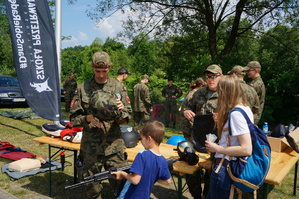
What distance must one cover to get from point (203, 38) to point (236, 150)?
419 inches

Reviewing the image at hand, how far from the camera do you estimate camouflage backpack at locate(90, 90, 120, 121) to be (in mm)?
2865

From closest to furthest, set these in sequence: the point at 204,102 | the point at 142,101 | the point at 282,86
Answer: the point at 204,102, the point at 282,86, the point at 142,101

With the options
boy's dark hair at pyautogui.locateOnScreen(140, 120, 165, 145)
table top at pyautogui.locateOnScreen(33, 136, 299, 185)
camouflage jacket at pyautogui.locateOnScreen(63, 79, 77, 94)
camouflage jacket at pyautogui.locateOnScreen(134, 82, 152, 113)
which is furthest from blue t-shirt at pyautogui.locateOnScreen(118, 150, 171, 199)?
camouflage jacket at pyautogui.locateOnScreen(63, 79, 77, 94)

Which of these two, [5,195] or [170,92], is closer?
[5,195]

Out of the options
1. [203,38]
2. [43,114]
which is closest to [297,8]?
[203,38]

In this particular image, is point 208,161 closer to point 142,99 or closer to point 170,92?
point 142,99

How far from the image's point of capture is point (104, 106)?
286 cm

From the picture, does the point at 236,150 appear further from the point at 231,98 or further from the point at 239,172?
the point at 231,98

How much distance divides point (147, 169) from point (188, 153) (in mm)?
1258

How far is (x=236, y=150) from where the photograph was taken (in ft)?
7.18

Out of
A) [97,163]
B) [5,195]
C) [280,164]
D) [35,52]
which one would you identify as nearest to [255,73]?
[280,164]

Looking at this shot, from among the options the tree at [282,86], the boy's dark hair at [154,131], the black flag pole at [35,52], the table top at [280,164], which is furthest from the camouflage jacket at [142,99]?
the boy's dark hair at [154,131]

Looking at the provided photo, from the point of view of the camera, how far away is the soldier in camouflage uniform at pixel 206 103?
375cm

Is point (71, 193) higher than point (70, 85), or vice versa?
point (70, 85)
